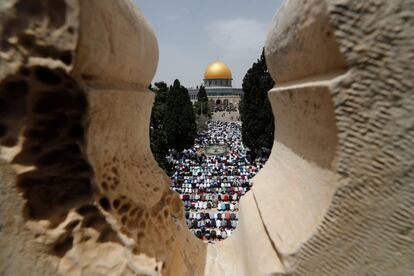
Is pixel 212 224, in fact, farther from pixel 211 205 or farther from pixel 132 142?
pixel 132 142

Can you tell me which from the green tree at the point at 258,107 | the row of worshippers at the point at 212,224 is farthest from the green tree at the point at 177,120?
A: the row of worshippers at the point at 212,224

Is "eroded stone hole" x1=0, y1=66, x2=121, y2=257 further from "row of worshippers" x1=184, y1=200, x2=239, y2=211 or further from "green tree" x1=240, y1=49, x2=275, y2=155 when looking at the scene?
"green tree" x1=240, y1=49, x2=275, y2=155

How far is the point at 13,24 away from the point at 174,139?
14.9m

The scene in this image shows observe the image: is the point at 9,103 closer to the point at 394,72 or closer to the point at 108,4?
the point at 108,4

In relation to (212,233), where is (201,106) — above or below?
above

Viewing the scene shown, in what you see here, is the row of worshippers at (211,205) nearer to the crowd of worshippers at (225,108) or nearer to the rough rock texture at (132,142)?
the rough rock texture at (132,142)

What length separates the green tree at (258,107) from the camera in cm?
1270

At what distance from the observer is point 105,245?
129cm

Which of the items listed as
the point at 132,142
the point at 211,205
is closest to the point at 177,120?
the point at 211,205

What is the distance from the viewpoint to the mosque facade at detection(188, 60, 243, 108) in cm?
4303

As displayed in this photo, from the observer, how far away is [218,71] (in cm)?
4303

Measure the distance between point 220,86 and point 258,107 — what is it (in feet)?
105

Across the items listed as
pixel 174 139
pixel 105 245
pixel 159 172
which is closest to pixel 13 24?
pixel 105 245

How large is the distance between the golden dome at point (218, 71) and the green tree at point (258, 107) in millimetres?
30133
